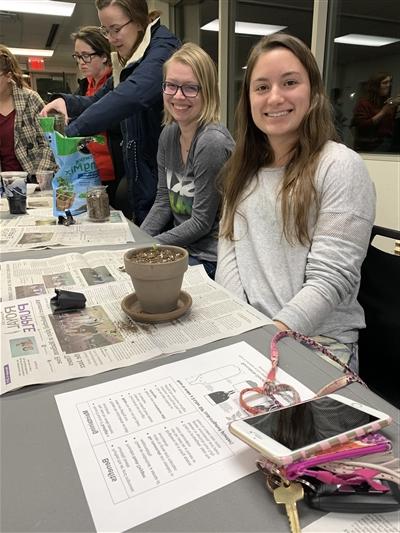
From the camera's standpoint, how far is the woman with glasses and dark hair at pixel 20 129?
2.65m

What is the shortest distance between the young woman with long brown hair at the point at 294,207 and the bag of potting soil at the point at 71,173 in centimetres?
70

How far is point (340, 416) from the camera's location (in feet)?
1.60

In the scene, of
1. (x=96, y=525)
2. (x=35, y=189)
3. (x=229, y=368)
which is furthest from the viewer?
(x=35, y=189)

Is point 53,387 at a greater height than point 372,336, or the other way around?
point 53,387

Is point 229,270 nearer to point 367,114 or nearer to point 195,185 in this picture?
point 195,185

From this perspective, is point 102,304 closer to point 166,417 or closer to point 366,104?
point 166,417

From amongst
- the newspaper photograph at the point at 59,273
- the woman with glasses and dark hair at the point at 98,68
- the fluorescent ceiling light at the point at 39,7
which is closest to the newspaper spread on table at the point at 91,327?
the newspaper photograph at the point at 59,273

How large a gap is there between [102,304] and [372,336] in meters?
0.65

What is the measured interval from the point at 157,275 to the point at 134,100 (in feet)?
3.82

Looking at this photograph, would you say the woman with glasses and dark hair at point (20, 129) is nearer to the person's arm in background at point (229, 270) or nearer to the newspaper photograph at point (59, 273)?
the newspaper photograph at point (59, 273)

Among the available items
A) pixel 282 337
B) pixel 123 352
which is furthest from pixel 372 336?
pixel 123 352

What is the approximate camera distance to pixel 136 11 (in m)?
1.78

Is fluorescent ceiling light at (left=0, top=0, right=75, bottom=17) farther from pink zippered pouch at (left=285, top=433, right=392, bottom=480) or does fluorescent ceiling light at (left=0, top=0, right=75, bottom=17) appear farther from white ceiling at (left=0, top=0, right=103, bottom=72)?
pink zippered pouch at (left=285, top=433, right=392, bottom=480)

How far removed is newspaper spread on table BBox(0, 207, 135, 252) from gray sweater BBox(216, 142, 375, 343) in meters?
0.43
